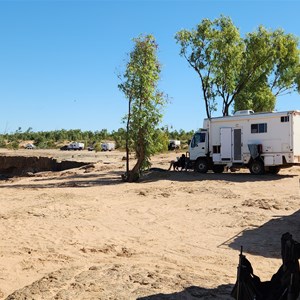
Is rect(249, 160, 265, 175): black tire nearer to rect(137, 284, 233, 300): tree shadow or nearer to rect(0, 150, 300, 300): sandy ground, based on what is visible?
rect(0, 150, 300, 300): sandy ground

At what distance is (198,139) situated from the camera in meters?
24.5

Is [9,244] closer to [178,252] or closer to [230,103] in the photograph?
[178,252]

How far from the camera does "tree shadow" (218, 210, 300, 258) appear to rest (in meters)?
8.68

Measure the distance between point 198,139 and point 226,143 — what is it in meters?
1.98

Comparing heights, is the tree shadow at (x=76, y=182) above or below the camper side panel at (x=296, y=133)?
below

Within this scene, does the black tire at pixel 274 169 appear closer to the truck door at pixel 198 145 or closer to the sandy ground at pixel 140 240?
the truck door at pixel 198 145

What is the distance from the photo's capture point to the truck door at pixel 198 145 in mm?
24234

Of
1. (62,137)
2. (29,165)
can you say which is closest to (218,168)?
(29,165)

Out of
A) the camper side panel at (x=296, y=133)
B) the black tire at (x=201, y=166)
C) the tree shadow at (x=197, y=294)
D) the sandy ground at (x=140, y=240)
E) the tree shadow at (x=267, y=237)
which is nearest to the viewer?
the tree shadow at (x=197, y=294)

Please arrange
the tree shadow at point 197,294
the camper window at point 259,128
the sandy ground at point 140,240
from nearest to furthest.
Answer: the tree shadow at point 197,294 → the sandy ground at point 140,240 → the camper window at point 259,128

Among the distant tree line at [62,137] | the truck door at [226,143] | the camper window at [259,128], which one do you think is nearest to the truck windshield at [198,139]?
the truck door at [226,143]

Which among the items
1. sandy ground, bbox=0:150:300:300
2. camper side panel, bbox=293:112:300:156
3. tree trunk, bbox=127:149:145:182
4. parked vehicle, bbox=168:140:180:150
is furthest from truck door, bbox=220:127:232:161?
parked vehicle, bbox=168:140:180:150

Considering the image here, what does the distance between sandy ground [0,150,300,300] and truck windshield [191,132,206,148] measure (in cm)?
639

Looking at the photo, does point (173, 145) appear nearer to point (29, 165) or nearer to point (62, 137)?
point (29, 165)
